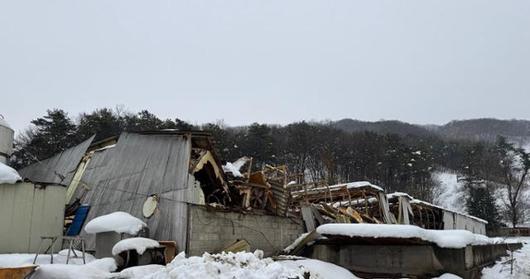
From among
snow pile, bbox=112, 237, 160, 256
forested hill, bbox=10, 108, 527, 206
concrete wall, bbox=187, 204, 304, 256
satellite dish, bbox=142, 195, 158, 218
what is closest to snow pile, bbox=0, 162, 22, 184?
satellite dish, bbox=142, 195, 158, 218

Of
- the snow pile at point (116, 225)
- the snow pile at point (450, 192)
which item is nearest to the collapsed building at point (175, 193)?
the snow pile at point (116, 225)

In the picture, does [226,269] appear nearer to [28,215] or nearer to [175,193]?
[175,193]

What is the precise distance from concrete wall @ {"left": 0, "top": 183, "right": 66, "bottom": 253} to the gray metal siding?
1256 mm

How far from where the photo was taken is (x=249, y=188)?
18469 millimetres

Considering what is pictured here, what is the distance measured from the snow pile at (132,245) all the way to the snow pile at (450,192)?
195 feet

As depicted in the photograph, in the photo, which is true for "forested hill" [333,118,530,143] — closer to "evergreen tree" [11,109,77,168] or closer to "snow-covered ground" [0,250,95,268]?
"evergreen tree" [11,109,77,168]

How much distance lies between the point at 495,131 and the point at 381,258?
132 meters

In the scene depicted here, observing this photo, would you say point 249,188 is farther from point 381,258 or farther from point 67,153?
point 67,153

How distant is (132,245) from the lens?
11.8 m

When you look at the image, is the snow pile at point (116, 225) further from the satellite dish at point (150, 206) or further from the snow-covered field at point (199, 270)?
the snow-covered field at point (199, 270)

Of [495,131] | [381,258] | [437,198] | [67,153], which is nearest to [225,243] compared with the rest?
[381,258]

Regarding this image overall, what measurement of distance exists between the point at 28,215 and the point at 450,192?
235 feet

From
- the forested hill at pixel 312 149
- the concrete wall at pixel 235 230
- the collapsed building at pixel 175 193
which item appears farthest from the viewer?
the forested hill at pixel 312 149

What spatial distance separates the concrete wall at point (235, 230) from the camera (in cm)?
1363
